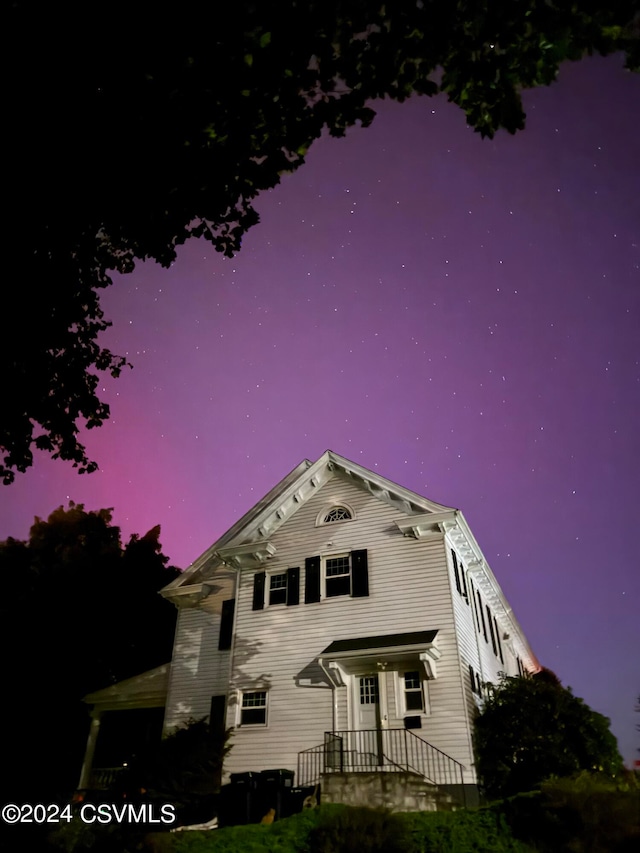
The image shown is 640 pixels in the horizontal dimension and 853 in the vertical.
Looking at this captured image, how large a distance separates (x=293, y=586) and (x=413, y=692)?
4.96m

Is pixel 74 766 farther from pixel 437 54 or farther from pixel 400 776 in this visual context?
pixel 437 54

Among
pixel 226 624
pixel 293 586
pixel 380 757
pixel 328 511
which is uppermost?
pixel 328 511

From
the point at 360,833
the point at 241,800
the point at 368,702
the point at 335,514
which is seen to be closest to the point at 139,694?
the point at 241,800

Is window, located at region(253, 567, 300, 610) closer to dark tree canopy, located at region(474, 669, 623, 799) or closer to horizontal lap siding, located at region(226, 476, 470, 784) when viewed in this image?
horizontal lap siding, located at region(226, 476, 470, 784)

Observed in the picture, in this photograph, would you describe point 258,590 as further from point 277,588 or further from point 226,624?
point 226,624

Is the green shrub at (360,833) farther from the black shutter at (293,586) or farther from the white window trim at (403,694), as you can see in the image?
the black shutter at (293,586)

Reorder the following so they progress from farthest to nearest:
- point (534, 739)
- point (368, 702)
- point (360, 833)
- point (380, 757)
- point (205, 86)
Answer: point (368, 702) < point (380, 757) < point (534, 739) < point (360, 833) < point (205, 86)

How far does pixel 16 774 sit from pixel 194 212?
24.2 metres

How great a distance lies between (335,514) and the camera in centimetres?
1962

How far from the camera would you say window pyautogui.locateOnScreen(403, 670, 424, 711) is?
15699 millimetres

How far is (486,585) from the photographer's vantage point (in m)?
22.3

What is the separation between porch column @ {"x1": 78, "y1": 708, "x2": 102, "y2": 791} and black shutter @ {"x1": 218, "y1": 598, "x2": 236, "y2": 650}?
5.71 meters

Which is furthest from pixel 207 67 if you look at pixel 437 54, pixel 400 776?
pixel 400 776

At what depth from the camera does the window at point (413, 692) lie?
15699mm
